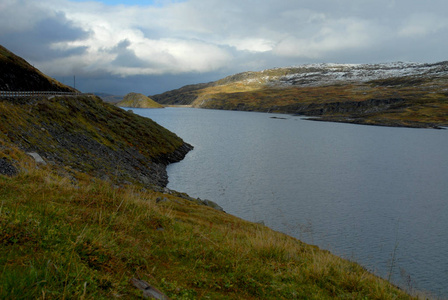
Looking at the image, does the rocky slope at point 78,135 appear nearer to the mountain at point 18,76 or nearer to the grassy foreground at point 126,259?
the mountain at point 18,76

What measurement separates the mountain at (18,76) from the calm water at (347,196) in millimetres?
41124

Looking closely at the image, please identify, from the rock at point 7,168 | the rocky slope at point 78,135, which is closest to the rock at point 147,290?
the rocky slope at point 78,135

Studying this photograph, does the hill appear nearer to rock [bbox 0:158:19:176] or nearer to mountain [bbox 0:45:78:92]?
rock [bbox 0:158:19:176]

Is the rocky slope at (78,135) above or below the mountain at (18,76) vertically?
below

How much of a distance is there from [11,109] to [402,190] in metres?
51.4

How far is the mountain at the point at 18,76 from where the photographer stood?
68.8 metres

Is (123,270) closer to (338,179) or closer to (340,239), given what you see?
(340,239)

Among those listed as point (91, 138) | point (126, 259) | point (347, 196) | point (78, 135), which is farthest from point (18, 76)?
point (126, 259)

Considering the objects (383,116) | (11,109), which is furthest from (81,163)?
(383,116)

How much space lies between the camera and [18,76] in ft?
237

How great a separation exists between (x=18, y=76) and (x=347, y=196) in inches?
2928

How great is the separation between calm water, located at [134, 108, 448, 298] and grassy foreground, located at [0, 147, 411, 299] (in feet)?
9.94

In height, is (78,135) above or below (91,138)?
above

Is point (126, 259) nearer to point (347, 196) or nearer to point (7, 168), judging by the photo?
point (7, 168)
